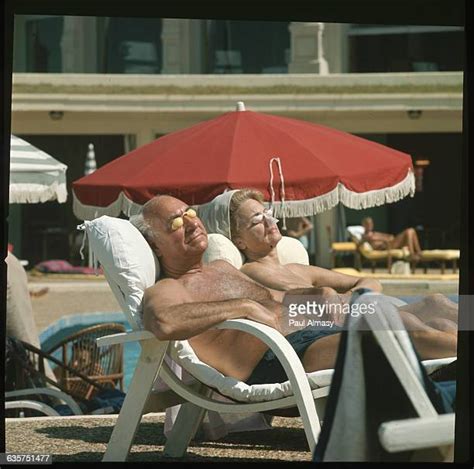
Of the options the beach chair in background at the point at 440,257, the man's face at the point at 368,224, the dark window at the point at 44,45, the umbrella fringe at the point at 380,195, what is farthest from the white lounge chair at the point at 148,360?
the man's face at the point at 368,224

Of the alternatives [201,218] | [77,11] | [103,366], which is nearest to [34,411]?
[103,366]

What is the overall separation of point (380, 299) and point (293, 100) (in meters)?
8.14

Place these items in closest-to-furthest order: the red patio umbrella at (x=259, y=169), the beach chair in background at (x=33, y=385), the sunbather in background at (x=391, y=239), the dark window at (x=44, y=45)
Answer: the red patio umbrella at (x=259, y=169) → the dark window at (x=44, y=45) → the beach chair in background at (x=33, y=385) → the sunbather in background at (x=391, y=239)

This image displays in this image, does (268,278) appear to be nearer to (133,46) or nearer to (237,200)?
(237,200)

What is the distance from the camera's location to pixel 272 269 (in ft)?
18.0

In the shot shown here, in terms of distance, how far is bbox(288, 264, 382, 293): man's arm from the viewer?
543 centimetres

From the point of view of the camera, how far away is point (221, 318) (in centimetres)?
502

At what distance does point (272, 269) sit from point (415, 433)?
4.47 ft

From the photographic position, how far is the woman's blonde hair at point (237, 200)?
5527 mm

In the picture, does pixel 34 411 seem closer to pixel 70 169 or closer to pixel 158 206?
pixel 70 169

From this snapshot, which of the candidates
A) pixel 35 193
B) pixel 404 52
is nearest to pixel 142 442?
pixel 35 193

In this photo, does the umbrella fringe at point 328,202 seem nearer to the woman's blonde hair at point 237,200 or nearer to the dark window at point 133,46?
the woman's blonde hair at point 237,200

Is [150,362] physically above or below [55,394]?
above

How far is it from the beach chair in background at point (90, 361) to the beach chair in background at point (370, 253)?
1.46 meters
